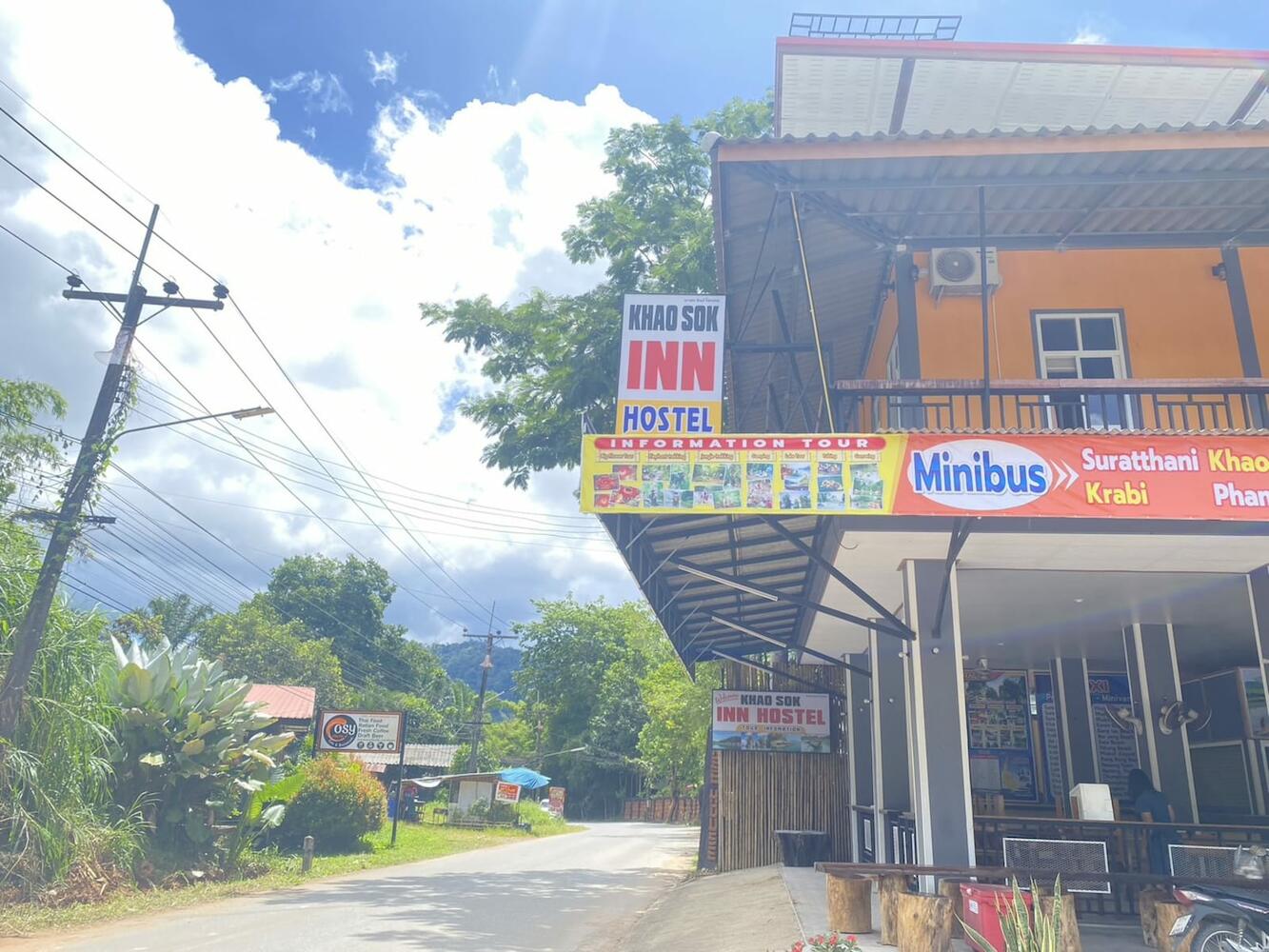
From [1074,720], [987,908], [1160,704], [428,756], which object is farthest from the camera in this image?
[428,756]

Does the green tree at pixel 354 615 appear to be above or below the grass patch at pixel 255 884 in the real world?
above

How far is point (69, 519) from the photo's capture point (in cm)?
1170

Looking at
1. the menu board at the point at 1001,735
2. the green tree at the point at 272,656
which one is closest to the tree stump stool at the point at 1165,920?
the menu board at the point at 1001,735

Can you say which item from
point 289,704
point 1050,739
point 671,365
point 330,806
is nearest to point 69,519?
point 671,365

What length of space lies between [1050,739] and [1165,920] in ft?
25.0

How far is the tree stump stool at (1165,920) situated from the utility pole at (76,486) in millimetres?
11762

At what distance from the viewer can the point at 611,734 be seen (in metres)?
58.4

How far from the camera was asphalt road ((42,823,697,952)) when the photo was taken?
9.58 metres

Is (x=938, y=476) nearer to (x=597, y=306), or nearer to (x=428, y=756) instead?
(x=597, y=306)

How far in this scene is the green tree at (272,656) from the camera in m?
57.5

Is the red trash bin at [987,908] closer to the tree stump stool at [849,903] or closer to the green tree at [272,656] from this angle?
the tree stump stool at [849,903]

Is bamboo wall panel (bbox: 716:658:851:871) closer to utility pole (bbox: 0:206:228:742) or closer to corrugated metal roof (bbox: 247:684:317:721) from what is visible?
utility pole (bbox: 0:206:228:742)

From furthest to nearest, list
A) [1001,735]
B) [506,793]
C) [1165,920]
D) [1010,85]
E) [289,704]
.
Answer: [289,704]
[506,793]
[1001,735]
[1010,85]
[1165,920]

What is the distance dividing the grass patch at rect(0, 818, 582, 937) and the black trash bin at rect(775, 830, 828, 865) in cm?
780
